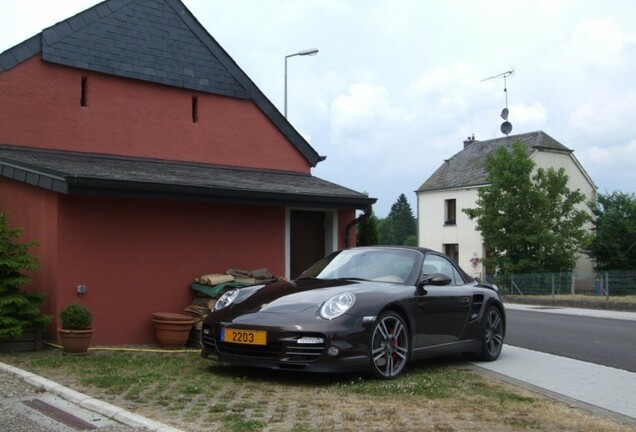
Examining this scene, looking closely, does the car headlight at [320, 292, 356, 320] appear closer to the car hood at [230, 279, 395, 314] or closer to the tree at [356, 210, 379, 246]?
the car hood at [230, 279, 395, 314]

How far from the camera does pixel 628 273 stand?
25.0 meters

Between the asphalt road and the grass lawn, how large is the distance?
3223 millimetres

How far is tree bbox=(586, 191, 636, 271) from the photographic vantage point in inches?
1439

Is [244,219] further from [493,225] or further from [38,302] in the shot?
[493,225]

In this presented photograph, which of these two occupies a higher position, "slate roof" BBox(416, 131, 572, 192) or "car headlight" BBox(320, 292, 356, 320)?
"slate roof" BBox(416, 131, 572, 192)

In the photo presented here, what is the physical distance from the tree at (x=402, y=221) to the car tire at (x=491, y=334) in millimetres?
86632

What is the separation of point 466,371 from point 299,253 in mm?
5218

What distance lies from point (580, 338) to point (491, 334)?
4.31 m

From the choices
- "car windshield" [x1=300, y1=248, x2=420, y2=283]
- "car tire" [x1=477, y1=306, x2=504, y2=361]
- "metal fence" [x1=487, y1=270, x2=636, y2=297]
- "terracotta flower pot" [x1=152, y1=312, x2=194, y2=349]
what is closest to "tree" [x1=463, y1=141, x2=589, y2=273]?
"metal fence" [x1=487, y1=270, x2=636, y2=297]

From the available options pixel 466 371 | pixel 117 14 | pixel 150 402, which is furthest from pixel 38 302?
pixel 117 14

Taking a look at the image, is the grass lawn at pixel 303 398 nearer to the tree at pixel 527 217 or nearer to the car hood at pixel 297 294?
the car hood at pixel 297 294

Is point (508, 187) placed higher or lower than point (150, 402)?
higher

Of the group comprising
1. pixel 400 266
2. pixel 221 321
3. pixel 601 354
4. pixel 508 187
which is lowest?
pixel 601 354

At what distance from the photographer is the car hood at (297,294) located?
7346mm
